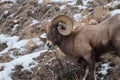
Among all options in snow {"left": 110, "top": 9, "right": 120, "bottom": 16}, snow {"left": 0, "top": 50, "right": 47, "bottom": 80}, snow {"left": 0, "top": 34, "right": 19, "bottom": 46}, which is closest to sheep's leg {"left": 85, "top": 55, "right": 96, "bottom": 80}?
snow {"left": 0, "top": 50, "right": 47, "bottom": 80}

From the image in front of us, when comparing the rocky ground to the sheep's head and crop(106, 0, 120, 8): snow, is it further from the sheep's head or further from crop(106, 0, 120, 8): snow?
the sheep's head

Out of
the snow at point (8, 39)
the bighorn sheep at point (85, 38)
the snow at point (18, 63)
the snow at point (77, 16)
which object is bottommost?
the snow at point (8, 39)

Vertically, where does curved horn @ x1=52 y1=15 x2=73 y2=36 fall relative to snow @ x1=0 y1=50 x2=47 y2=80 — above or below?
above

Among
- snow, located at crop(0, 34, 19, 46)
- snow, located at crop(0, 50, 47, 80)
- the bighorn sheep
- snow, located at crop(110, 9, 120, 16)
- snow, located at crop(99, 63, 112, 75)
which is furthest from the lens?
snow, located at crop(0, 34, 19, 46)

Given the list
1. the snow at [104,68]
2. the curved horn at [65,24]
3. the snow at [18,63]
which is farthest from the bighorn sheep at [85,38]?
the snow at [18,63]

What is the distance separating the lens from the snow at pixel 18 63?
1093cm

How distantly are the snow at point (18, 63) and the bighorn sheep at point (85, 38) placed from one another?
5.85 ft

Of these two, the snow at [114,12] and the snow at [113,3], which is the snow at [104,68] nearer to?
the snow at [114,12]

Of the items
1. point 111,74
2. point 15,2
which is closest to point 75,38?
point 111,74

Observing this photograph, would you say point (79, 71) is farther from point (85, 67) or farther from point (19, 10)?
point (19, 10)

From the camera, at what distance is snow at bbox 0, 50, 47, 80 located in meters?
10.9

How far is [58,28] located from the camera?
951cm

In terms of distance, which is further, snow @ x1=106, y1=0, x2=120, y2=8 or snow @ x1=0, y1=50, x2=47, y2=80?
snow @ x1=106, y1=0, x2=120, y2=8

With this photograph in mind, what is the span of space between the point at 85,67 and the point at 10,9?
8.80 m
